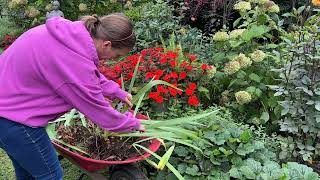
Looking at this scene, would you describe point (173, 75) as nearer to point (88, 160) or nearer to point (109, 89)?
point (109, 89)

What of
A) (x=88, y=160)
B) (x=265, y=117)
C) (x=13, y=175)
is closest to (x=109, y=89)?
(x=88, y=160)

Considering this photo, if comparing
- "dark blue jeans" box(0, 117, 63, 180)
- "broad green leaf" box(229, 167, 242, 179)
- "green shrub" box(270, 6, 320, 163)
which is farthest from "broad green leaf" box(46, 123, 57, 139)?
"green shrub" box(270, 6, 320, 163)

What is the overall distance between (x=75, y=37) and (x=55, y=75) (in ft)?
0.72

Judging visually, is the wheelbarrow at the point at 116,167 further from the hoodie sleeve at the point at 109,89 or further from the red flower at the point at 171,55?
the red flower at the point at 171,55

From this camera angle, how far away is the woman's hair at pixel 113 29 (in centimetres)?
237

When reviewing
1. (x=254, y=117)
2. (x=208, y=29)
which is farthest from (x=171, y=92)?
(x=208, y=29)

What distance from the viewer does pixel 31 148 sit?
2555 mm

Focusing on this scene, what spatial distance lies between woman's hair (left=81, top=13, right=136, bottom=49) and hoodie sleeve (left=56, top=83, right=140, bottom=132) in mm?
265

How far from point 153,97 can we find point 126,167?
73 cm

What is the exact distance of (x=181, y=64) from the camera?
3963 millimetres

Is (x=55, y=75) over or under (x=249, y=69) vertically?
over

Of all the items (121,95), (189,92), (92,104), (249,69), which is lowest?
(249,69)

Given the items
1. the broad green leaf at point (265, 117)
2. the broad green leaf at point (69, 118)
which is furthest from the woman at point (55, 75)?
the broad green leaf at point (265, 117)

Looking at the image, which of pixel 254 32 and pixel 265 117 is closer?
pixel 265 117
